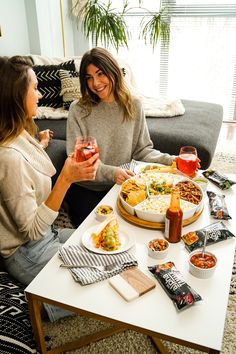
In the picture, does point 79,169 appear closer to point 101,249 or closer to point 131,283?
point 101,249

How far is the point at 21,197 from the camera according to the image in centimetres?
121

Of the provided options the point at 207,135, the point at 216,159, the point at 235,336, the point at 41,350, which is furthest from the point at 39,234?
the point at 216,159

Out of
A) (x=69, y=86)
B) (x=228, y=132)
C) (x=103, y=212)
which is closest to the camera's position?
(x=103, y=212)

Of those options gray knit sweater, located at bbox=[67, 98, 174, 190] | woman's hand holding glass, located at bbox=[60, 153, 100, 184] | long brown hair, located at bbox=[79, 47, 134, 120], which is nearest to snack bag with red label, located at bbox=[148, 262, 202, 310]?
woman's hand holding glass, located at bbox=[60, 153, 100, 184]

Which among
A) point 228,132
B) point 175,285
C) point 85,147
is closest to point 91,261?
point 175,285

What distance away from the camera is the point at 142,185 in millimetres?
1414

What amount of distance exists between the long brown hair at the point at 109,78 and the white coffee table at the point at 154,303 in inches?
36.8

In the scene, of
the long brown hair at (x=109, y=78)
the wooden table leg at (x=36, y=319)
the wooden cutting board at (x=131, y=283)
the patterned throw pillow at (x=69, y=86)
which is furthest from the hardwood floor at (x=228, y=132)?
the wooden table leg at (x=36, y=319)

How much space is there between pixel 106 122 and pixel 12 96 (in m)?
0.70

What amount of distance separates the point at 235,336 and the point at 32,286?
995 mm

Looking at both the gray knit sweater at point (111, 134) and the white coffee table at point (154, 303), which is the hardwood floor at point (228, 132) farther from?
the white coffee table at point (154, 303)

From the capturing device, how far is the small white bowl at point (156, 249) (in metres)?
1.08

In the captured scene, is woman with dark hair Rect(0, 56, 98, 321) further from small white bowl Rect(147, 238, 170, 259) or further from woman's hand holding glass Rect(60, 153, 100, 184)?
small white bowl Rect(147, 238, 170, 259)

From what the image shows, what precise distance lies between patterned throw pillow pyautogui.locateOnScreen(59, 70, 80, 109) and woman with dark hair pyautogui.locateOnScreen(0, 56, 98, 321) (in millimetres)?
1701
